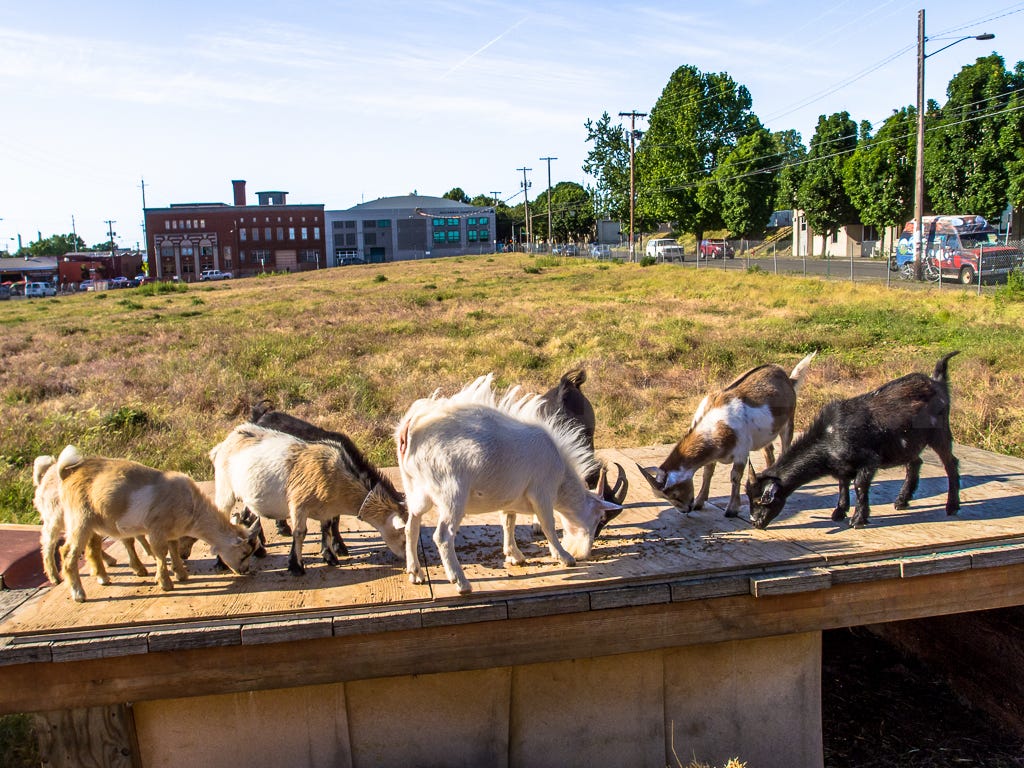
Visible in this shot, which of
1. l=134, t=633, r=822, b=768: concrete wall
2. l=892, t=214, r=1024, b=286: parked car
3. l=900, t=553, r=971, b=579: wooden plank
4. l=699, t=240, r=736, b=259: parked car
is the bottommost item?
l=134, t=633, r=822, b=768: concrete wall

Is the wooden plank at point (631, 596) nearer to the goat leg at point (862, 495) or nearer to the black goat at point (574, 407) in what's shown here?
the black goat at point (574, 407)

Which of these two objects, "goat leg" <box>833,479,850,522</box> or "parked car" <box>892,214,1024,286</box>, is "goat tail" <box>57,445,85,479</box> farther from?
"parked car" <box>892,214,1024,286</box>

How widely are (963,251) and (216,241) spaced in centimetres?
7502

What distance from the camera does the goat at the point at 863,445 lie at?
5.73 m

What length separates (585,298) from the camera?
94.1ft

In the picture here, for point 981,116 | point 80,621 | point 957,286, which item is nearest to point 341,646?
point 80,621

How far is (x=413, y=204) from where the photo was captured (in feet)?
324

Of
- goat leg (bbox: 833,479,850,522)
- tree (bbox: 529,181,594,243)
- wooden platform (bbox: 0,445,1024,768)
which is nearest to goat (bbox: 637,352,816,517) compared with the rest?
wooden platform (bbox: 0,445,1024,768)

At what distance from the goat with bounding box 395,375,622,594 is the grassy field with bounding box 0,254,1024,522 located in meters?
4.43

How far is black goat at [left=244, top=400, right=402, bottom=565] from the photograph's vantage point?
17.0 feet

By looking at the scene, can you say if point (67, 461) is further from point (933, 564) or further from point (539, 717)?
point (933, 564)

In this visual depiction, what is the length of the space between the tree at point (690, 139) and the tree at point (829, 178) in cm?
832

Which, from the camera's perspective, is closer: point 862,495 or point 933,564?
point 933,564

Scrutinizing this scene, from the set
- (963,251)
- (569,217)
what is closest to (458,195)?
(569,217)
